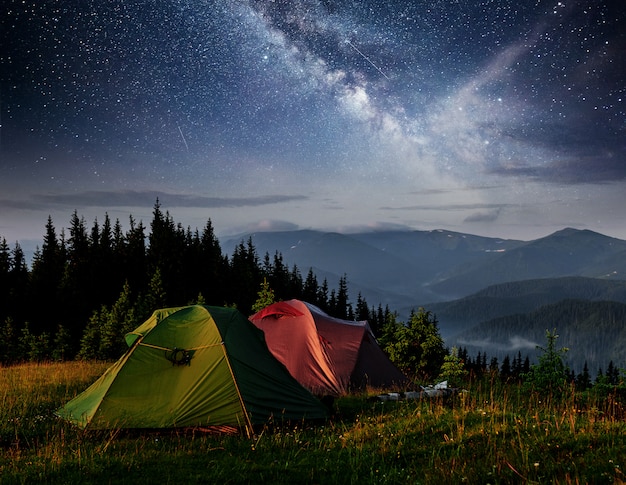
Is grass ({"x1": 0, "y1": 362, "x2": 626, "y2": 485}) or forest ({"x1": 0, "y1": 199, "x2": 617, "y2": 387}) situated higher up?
grass ({"x1": 0, "y1": 362, "x2": 626, "y2": 485})

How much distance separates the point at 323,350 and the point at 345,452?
8323 mm

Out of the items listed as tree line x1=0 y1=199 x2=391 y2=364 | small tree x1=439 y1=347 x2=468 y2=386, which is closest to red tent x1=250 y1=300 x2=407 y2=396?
small tree x1=439 y1=347 x2=468 y2=386

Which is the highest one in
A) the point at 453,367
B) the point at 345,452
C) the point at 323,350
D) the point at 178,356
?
the point at 178,356

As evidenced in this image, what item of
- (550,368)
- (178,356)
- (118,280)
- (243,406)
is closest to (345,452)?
(243,406)

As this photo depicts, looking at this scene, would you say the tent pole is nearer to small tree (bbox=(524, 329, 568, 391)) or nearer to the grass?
the grass

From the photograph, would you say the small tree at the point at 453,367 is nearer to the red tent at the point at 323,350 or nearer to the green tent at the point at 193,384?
the red tent at the point at 323,350

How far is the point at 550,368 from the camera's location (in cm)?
1143

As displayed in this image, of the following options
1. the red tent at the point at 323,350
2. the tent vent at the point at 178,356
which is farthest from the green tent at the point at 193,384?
the red tent at the point at 323,350

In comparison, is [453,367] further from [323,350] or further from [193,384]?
[193,384]

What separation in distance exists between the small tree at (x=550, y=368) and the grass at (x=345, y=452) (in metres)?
2.03

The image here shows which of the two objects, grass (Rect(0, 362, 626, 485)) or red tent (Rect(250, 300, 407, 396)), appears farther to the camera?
red tent (Rect(250, 300, 407, 396))

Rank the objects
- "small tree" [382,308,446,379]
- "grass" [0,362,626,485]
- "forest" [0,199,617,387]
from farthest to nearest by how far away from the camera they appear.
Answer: "forest" [0,199,617,387], "small tree" [382,308,446,379], "grass" [0,362,626,485]

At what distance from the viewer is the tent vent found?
9.80m

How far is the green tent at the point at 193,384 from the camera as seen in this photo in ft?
30.0
